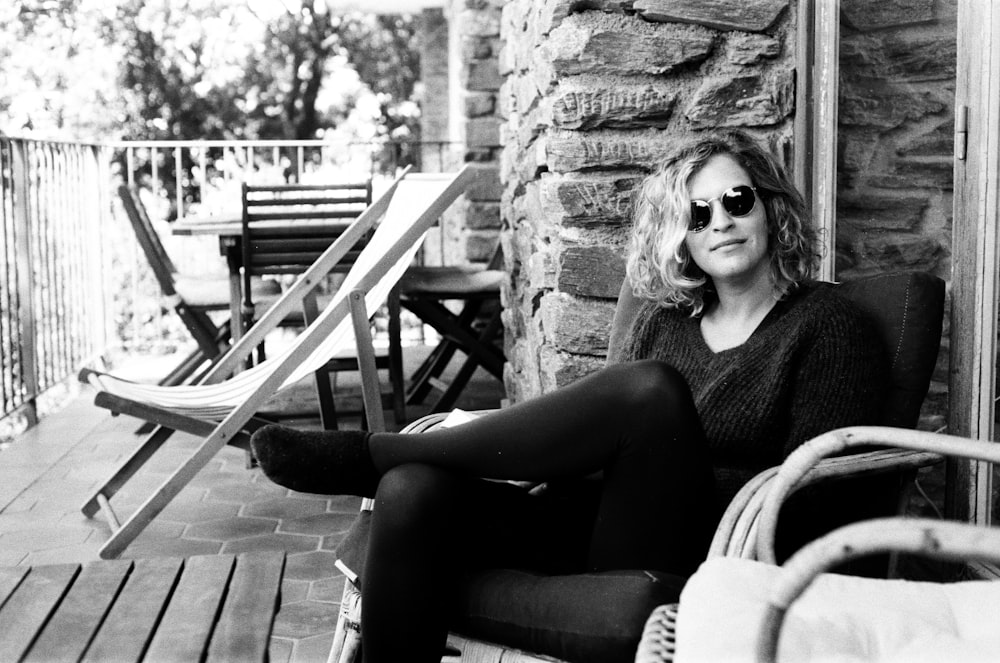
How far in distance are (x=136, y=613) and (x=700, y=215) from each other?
156cm

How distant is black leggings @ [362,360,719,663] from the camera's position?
1735 mm

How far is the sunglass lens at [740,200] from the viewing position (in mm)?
2178

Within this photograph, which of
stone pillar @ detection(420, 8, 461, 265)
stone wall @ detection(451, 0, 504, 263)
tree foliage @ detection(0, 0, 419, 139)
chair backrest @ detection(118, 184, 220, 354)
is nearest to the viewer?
chair backrest @ detection(118, 184, 220, 354)

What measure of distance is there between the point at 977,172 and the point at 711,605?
111cm

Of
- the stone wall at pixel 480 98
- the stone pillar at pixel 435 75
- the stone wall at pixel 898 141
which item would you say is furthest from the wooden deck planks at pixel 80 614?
the stone pillar at pixel 435 75

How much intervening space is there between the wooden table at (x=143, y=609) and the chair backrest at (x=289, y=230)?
1695mm

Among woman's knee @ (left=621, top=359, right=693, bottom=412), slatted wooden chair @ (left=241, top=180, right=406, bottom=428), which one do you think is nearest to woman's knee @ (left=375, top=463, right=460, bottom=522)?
woman's knee @ (left=621, top=359, right=693, bottom=412)

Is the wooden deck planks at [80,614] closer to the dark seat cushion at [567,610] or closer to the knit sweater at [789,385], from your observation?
the dark seat cushion at [567,610]

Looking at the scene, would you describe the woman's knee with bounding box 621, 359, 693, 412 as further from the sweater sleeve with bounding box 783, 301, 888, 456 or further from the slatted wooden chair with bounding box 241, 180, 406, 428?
the slatted wooden chair with bounding box 241, 180, 406, 428

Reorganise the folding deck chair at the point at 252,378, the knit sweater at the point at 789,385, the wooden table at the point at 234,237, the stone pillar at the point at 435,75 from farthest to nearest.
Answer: the stone pillar at the point at 435,75
the wooden table at the point at 234,237
the folding deck chair at the point at 252,378
the knit sweater at the point at 789,385

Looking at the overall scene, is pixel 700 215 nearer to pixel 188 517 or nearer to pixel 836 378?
pixel 836 378

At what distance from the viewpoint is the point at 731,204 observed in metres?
2.18

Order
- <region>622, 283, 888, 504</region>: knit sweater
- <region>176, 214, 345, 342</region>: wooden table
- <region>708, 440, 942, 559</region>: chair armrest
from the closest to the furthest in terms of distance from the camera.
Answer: <region>708, 440, 942, 559</region>: chair armrest, <region>622, 283, 888, 504</region>: knit sweater, <region>176, 214, 345, 342</region>: wooden table

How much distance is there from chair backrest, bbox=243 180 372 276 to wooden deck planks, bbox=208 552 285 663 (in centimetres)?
169
